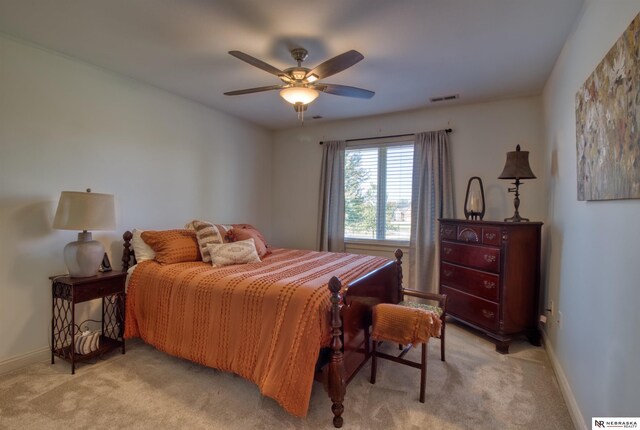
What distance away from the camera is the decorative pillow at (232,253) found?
109 inches

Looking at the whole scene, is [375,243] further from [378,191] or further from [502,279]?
[502,279]

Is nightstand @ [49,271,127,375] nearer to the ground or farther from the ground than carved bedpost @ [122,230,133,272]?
nearer to the ground

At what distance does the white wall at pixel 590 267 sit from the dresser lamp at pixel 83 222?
3.22m

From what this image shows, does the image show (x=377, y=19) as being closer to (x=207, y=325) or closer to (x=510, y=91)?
(x=510, y=91)

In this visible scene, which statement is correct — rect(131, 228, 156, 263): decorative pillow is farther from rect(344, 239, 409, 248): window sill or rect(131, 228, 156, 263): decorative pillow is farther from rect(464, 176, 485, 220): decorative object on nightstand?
rect(464, 176, 485, 220): decorative object on nightstand

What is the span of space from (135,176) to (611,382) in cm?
386

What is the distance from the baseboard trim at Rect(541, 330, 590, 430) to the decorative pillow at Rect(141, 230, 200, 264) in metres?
3.01

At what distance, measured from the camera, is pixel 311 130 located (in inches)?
190

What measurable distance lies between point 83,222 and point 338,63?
2219 mm

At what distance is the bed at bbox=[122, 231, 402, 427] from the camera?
1.80m

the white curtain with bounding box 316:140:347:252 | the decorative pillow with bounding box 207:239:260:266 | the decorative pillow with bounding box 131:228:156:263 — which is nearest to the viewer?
the decorative pillow with bounding box 207:239:260:266

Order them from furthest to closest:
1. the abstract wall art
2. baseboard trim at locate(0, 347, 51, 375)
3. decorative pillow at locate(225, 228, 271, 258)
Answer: decorative pillow at locate(225, 228, 271, 258) → baseboard trim at locate(0, 347, 51, 375) → the abstract wall art

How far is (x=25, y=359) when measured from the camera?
7.97ft

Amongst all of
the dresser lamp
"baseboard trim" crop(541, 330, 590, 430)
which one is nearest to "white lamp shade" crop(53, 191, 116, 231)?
the dresser lamp
